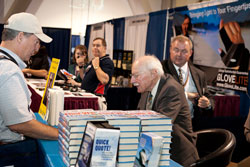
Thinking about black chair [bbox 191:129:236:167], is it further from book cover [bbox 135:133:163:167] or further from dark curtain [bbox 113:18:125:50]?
dark curtain [bbox 113:18:125:50]

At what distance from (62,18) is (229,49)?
689 centimetres

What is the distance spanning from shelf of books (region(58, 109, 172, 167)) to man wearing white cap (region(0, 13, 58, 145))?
10.4 inches

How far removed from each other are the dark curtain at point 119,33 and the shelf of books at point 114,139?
6.67 m

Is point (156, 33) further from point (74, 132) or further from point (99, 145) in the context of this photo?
point (99, 145)

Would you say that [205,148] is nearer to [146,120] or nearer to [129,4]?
[146,120]

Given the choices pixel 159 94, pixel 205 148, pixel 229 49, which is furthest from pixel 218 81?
pixel 159 94

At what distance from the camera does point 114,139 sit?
104 cm

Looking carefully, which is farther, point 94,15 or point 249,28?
point 94,15

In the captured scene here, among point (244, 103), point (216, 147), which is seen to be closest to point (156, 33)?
point (244, 103)

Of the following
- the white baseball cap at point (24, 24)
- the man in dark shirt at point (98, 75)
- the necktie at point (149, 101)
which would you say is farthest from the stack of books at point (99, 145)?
the man in dark shirt at point (98, 75)

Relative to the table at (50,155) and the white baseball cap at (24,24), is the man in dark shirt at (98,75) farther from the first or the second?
the table at (50,155)

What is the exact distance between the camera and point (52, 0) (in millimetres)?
9445

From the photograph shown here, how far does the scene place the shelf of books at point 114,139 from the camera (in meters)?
1.03

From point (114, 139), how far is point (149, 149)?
152mm
